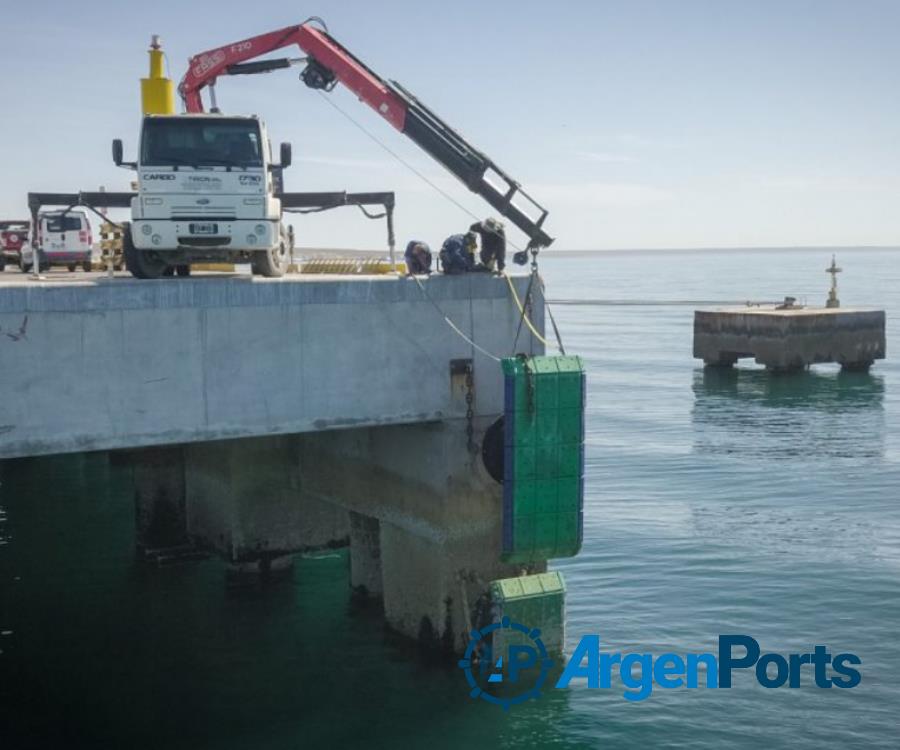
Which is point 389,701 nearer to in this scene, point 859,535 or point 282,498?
point 282,498

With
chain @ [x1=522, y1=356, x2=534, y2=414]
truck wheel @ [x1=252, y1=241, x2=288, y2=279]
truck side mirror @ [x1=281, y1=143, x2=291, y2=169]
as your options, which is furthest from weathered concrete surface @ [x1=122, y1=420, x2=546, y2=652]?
truck side mirror @ [x1=281, y1=143, x2=291, y2=169]

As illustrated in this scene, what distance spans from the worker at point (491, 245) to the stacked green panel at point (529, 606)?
5435 mm

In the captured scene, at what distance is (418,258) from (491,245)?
4.27 ft

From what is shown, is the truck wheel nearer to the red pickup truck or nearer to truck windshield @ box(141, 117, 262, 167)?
truck windshield @ box(141, 117, 262, 167)

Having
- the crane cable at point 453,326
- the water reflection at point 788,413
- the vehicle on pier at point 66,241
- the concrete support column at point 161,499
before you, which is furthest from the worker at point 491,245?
the water reflection at point 788,413

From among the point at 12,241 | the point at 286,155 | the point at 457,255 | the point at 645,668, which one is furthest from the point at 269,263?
the point at 12,241

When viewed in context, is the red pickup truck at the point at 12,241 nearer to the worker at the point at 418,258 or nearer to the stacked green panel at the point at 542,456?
the worker at the point at 418,258

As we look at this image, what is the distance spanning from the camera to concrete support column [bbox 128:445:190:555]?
2792cm

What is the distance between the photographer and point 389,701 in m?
18.7

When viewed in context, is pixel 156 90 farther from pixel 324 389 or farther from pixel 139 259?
pixel 324 389

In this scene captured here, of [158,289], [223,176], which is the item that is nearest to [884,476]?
[223,176]

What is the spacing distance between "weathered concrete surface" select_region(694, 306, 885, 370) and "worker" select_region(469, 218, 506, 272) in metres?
45.9

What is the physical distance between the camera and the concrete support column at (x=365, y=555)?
2312cm

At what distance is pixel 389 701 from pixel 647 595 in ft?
27.6
